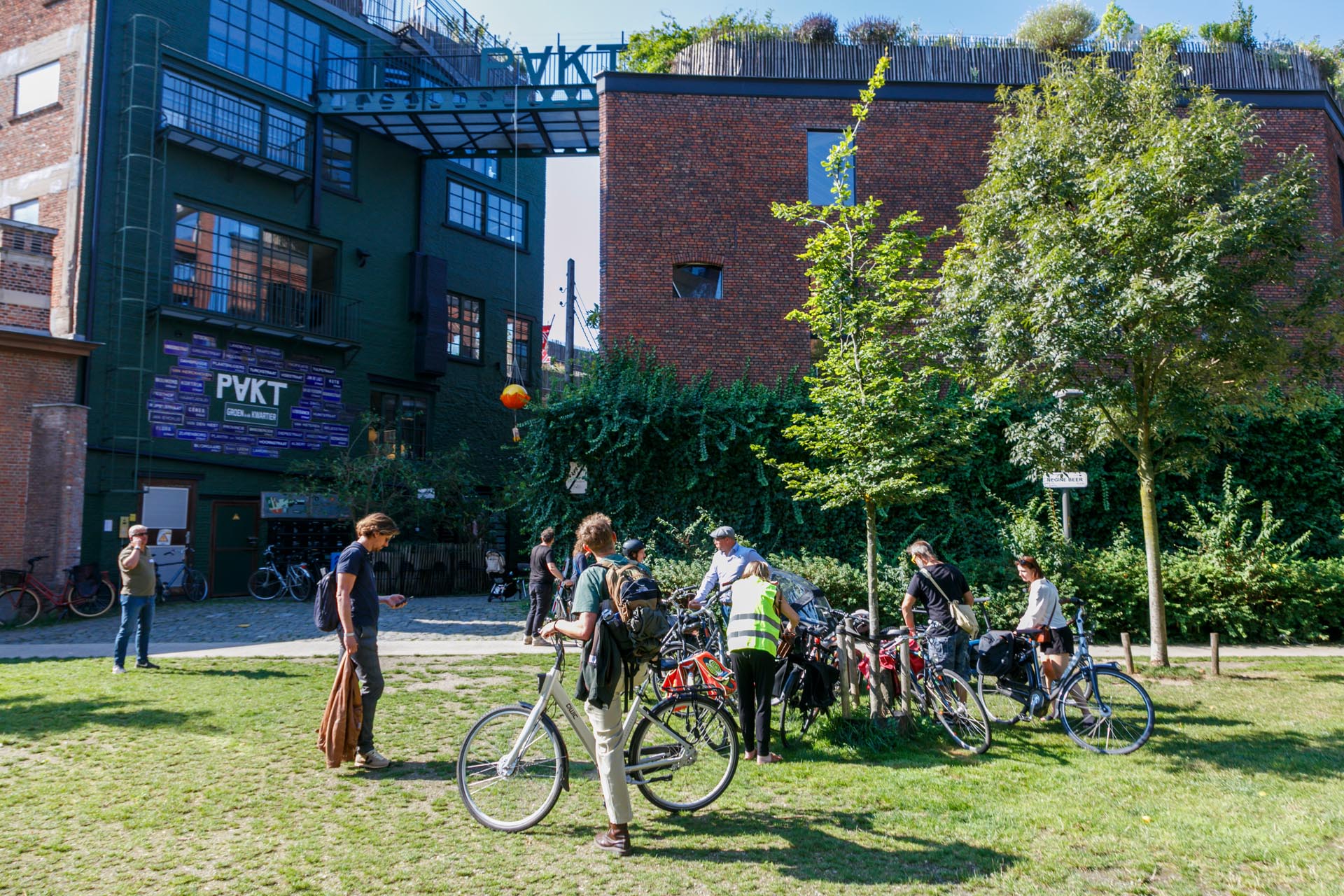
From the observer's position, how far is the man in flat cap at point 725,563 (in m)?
9.55

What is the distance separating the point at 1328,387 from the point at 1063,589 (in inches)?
346

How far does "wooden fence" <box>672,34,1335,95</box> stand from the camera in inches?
787

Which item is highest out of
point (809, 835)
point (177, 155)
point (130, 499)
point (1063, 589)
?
point (177, 155)

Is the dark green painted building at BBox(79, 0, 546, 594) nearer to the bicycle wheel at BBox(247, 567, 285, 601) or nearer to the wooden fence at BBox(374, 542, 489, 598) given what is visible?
the bicycle wheel at BBox(247, 567, 285, 601)

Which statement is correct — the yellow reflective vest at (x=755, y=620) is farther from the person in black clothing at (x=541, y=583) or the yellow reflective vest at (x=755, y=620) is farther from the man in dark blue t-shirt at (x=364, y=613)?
the person in black clothing at (x=541, y=583)

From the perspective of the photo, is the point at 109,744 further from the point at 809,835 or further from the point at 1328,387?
the point at 1328,387

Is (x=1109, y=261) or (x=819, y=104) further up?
(x=819, y=104)

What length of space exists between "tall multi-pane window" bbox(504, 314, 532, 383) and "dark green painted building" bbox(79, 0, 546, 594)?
Result: 76cm

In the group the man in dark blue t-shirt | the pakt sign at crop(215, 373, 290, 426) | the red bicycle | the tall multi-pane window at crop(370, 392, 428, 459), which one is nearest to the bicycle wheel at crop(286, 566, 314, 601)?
the red bicycle

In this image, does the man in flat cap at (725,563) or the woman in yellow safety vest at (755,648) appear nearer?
the woman in yellow safety vest at (755,648)

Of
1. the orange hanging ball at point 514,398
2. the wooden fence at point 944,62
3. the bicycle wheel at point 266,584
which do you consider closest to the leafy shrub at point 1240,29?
the wooden fence at point 944,62

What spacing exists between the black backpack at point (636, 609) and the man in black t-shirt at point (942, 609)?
3.60 metres

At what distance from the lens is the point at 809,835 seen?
5.29 metres

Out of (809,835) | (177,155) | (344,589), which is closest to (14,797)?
(344,589)
